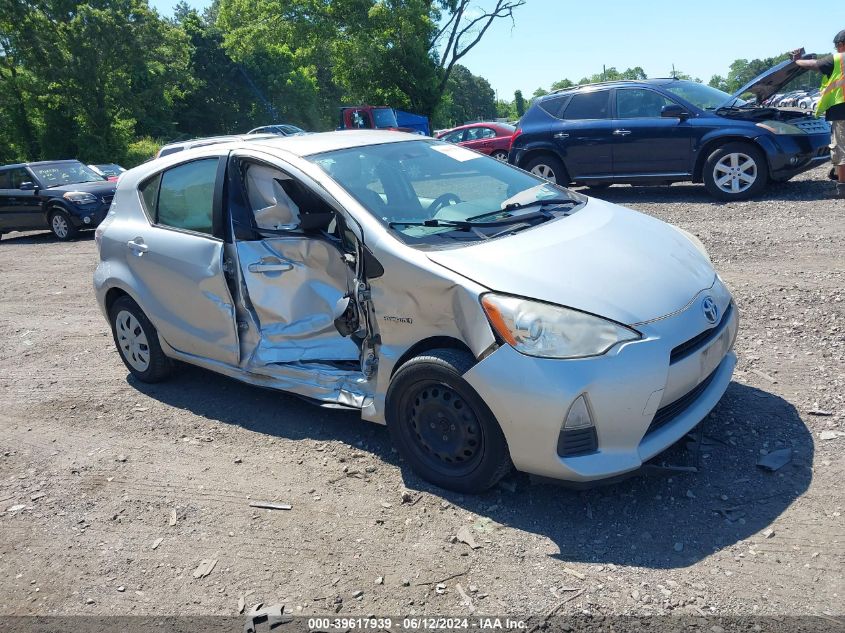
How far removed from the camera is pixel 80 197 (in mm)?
14453

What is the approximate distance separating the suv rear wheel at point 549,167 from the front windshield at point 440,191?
672 centimetres

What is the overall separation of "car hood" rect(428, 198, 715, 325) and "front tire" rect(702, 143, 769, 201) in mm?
6680

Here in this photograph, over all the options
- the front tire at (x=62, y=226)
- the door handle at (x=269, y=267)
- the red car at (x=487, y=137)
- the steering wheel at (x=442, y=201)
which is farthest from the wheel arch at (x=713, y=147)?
the front tire at (x=62, y=226)

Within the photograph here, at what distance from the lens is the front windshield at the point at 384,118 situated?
24531mm

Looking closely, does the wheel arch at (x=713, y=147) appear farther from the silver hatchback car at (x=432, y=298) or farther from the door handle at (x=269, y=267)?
the door handle at (x=269, y=267)

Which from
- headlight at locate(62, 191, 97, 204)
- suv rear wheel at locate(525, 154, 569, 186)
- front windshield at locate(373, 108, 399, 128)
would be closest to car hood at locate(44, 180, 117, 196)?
headlight at locate(62, 191, 97, 204)

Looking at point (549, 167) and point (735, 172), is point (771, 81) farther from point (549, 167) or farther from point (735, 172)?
point (549, 167)

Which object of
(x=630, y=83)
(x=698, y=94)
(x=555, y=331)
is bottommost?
(x=555, y=331)

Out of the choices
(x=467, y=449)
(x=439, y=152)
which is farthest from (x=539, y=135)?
(x=467, y=449)

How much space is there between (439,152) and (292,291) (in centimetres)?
136

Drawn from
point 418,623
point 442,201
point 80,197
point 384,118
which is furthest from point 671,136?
point 384,118

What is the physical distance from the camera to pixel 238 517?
3.55m

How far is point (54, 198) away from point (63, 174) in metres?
1.18

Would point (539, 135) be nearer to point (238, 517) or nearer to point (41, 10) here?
point (238, 517)
